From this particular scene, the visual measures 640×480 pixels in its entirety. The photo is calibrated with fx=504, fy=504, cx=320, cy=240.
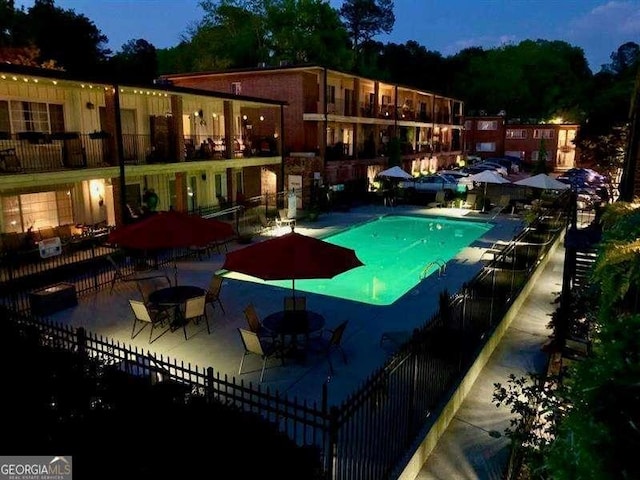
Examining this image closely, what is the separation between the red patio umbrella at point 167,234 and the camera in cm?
1052

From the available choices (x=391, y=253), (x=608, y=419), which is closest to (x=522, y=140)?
(x=391, y=253)

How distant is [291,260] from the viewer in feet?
28.8

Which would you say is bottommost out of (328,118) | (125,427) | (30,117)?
(125,427)

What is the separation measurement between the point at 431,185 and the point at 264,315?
970 inches

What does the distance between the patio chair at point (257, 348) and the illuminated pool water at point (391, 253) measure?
520cm

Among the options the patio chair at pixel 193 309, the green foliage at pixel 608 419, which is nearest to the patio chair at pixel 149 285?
the patio chair at pixel 193 309

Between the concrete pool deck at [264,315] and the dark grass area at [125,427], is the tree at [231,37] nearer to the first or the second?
the concrete pool deck at [264,315]

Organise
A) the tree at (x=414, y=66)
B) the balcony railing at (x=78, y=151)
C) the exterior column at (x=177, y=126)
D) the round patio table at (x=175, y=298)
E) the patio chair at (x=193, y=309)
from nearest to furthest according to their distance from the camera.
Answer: the patio chair at (x=193, y=309) → the round patio table at (x=175, y=298) → the balcony railing at (x=78, y=151) → the exterior column at (x=177, y=126) → the tree at (x=414, y=66)

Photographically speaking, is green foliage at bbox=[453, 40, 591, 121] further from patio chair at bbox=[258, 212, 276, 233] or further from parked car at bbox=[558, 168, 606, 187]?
patio chair at bbox=[258, 212, 276, 233]

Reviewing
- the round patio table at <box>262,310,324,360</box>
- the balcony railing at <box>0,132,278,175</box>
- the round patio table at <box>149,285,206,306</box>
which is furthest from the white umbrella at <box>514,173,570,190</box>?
the round patio table at <box>149,285,206,306</box>

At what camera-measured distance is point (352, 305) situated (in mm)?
12484

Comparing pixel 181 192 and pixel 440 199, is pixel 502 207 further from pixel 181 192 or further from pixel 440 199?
pixel 181 192

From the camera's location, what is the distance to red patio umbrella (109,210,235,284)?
10.5 meters

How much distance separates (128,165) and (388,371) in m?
16.3
